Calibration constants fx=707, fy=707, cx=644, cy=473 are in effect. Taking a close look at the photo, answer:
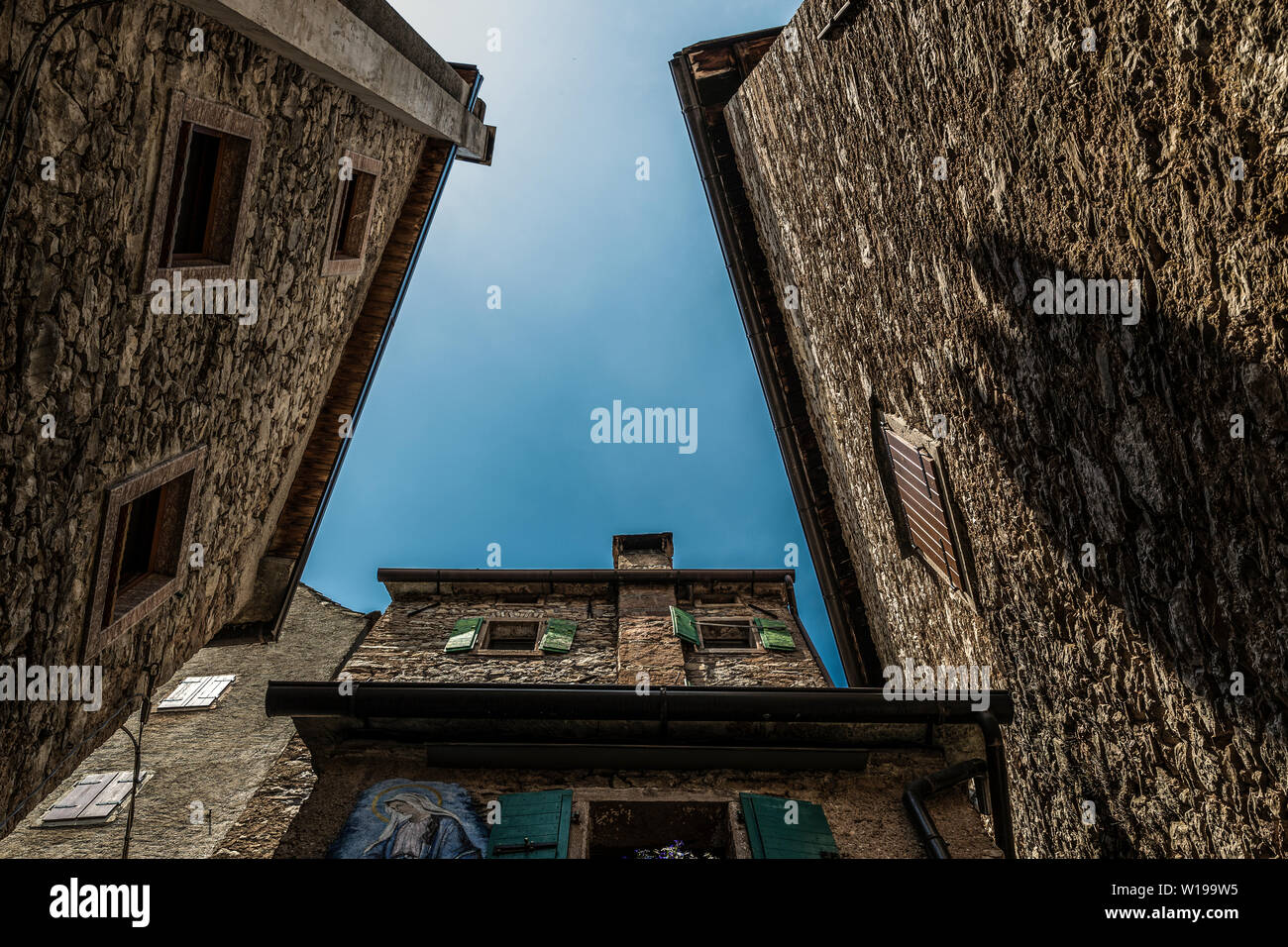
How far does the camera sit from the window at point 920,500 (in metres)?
6.16

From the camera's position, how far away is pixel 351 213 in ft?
24.7

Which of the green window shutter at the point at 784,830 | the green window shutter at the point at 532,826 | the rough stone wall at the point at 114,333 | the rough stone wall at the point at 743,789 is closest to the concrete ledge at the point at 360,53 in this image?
the rough stone wall at the point at 114,333

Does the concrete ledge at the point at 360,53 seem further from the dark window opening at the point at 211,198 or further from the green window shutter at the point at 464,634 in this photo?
the green window shutter at the point at 464,634

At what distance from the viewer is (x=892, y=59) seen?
5.58 m

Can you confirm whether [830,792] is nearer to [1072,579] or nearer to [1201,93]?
[1072,579]

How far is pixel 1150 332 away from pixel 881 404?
3.99 m

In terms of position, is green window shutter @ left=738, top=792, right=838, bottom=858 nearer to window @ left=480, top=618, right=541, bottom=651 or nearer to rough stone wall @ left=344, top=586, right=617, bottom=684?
rough stone wall @ left=344, top=586, right=617, bottom=684

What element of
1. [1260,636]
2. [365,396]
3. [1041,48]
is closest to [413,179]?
[365,396]

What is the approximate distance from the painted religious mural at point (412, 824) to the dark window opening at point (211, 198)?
431 cm

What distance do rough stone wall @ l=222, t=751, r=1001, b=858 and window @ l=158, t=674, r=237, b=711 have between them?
7041 mm

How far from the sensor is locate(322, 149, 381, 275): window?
6922 mm

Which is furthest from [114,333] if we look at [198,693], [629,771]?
[198,693]

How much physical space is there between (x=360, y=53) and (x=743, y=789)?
6.94 m

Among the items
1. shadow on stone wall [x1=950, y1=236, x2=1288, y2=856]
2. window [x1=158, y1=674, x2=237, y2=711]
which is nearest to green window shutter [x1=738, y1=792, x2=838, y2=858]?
shadow on stone wall [x1=950, y1=236, x2=1288, y2=856]
